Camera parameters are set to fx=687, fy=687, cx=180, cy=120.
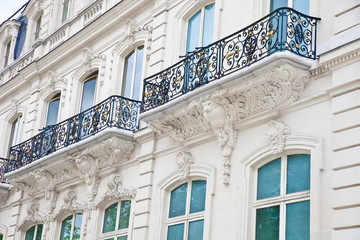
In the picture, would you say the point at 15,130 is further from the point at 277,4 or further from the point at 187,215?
the point at 277,4

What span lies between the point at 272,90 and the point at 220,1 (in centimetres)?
350

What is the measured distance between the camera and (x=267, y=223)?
1262 centimetres

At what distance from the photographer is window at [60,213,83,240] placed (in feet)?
60.6

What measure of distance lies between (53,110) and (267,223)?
1103cm

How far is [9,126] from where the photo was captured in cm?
2466

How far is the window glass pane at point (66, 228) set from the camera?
18878mm

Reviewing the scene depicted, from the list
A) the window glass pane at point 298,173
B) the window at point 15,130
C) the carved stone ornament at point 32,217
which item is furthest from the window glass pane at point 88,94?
the window glass pane at point 298,173

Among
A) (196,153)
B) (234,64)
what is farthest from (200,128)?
(234,64)

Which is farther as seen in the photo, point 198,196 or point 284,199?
point 198,196

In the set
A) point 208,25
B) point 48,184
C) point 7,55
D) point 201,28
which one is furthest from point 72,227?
point 7,55

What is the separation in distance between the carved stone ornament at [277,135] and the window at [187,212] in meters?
2.33

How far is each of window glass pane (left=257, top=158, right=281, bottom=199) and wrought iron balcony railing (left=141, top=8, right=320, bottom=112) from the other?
1.98m

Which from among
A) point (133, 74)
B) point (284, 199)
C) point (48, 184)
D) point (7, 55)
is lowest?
point (284, 199)

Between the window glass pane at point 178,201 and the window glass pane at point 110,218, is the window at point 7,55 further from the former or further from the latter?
the window glass pane at point 178,201
